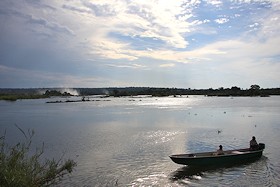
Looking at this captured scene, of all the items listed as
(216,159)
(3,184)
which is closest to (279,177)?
(216,159)

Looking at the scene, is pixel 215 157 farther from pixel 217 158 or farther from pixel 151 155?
pixel 151 155

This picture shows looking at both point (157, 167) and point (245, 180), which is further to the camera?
point (157, 167)

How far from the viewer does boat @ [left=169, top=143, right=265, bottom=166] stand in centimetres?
2039

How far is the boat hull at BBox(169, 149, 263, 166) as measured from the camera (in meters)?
20.4

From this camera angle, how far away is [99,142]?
3100 centimetres

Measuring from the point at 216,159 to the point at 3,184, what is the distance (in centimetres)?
1510

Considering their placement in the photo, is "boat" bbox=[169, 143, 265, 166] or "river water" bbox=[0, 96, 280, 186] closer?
"river water" bbox=[0, 96, 280, 186]

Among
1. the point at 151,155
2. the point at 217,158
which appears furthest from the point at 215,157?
the point at 151,155

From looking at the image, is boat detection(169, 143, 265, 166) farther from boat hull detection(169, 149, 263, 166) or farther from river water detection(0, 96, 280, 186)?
river water detection(0, 96, 280, 186)

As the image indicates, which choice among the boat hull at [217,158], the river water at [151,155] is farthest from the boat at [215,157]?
the river water at [151,155]

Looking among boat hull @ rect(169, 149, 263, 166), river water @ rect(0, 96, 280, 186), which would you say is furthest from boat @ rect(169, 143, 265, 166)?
river water @ rect(0, 96, 280, 186)

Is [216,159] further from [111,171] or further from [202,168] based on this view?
[111,171]

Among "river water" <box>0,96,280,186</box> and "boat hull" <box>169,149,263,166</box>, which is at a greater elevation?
"boat hull" <box>169,149,263,166</box>

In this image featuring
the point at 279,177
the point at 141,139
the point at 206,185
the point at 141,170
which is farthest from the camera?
the point at 141,139
